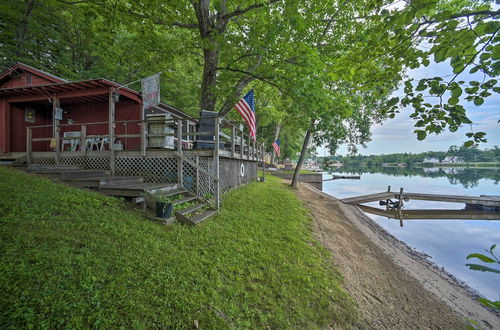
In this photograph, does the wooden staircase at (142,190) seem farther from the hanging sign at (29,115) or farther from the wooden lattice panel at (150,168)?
the hanging sign at (29,115)

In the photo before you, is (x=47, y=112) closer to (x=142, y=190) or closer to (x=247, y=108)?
(x=142, y=190)

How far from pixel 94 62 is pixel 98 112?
716 cm

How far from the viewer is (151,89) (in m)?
7.12

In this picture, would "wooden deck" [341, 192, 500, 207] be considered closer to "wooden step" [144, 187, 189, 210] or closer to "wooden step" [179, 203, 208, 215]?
"wooden step" [179, 203, 208, 215]

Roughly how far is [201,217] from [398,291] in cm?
482

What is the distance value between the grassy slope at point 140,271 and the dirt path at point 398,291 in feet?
1.73

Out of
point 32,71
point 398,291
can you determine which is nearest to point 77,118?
point 32,71

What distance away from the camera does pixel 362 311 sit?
12.1 feet

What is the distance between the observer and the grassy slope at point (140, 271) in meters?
2.39

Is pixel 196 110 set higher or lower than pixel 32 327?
higher

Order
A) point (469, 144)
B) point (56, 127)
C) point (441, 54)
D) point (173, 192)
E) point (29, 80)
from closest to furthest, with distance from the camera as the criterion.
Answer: point (469, 144)
point (441, 54)
point (173, 192)
point (56, 127)
point (29, 80)

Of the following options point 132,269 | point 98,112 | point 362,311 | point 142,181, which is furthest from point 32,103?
point 362,311

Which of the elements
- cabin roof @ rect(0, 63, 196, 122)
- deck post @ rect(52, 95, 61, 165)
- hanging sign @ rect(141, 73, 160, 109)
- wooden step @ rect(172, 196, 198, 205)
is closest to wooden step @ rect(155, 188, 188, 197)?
wooden step @ rect(172, 196, 198, 205)

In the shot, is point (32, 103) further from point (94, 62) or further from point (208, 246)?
point (208, 246)
